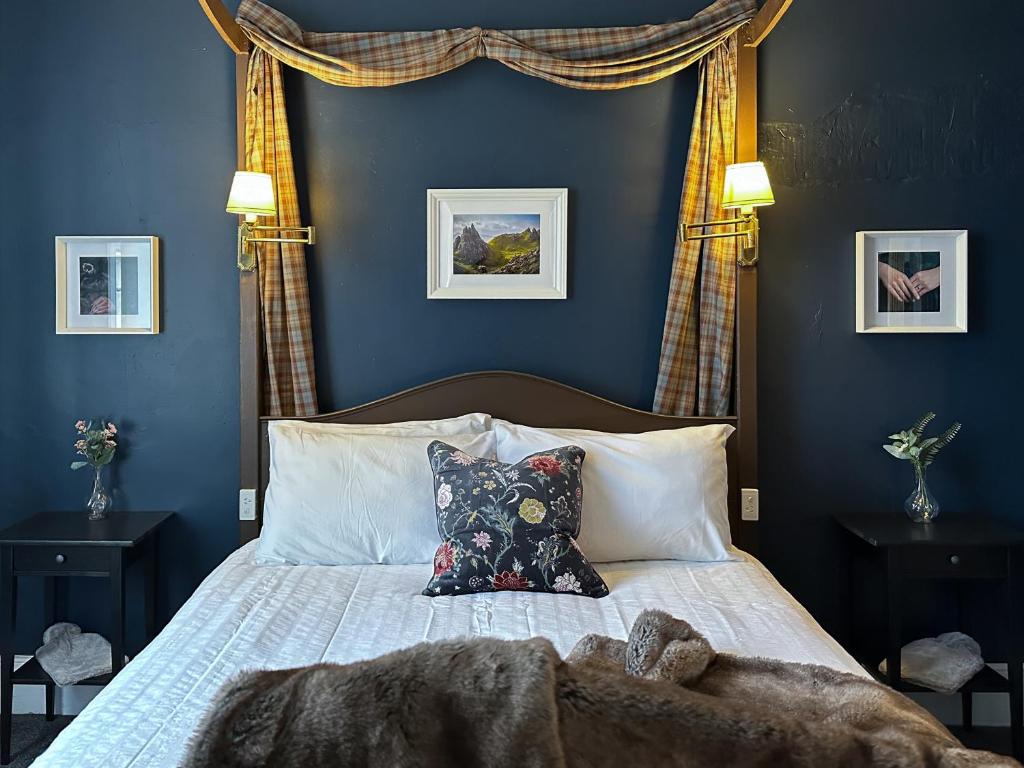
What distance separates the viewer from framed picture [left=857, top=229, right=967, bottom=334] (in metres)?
2.95

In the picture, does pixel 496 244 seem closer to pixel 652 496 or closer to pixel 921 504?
pixel 652 496

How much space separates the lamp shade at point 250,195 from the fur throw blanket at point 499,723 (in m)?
1.99

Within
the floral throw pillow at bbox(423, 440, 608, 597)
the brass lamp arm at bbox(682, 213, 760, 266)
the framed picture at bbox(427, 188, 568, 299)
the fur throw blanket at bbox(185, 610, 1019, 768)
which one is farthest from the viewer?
the framed picture at bbox(427, 188, 568, 299)

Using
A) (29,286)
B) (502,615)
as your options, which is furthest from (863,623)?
(29,286)

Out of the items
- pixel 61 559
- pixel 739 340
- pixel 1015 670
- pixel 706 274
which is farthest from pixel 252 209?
pixel 1015 670

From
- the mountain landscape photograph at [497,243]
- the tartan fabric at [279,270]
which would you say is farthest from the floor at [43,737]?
the mountain landscape photograph at [497,243]

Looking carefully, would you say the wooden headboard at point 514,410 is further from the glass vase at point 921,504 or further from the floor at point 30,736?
the floor at point 30,736

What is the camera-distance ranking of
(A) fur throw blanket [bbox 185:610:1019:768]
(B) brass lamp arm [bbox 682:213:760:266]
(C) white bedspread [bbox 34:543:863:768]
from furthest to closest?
1. (B) brass lamp arm [bbox 682:213:760:266]
2. (C) white bedspread [bbox 34:543:863:768]
3. (A) fur throw blanket [bbox 185:610:1019:768]

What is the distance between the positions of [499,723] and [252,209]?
219 centimetres

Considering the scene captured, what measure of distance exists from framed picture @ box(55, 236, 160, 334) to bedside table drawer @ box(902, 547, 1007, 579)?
8.78 feet

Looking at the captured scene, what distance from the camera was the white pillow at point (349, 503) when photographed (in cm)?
244

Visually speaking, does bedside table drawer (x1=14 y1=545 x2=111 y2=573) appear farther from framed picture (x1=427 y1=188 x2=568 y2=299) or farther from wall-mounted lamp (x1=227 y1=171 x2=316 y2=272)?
framed picture (x1=427 y1=188 x2=568 y2=299)

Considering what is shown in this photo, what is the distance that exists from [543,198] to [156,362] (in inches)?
59.5

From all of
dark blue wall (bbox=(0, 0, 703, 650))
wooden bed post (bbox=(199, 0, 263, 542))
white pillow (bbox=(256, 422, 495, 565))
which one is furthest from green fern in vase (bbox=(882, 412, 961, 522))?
wooden bed post (bbox=(199, 0, 263, 542))
